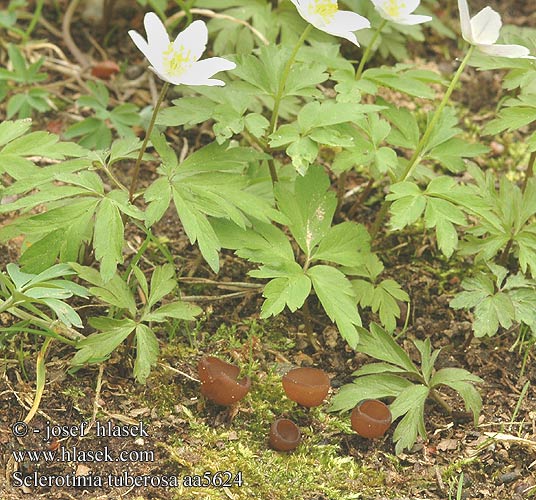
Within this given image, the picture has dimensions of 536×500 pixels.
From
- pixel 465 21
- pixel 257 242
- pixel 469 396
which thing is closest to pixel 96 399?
pixel 257 242

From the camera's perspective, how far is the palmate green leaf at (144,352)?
2557 mm

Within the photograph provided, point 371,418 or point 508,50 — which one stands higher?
point 508,50

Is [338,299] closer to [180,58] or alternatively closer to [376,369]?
[376,369]

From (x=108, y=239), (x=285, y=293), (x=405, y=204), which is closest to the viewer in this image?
(x=108, y=239)

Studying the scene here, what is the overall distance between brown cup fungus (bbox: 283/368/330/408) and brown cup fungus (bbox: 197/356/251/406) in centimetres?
13

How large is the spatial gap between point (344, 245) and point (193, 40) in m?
0.85

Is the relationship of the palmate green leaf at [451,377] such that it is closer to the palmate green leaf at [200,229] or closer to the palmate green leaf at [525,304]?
the palmate green leaf at [525,304]

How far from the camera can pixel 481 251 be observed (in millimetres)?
3023

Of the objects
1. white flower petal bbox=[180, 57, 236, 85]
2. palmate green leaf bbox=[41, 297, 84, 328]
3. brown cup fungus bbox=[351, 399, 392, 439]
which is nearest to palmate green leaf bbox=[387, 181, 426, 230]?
brown cup fungus bbox=[351, 399, 392, 439]

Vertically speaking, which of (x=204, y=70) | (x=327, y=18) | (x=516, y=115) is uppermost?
(x=327, y=18)

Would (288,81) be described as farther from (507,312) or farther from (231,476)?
(231,476)

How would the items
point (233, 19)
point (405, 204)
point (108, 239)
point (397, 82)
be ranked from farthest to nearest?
point (233, 19) → point (397, 82) → point (405, 204) → point (108, 239)

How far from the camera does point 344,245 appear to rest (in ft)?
9.48

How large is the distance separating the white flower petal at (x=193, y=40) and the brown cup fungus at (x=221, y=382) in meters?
0.96
